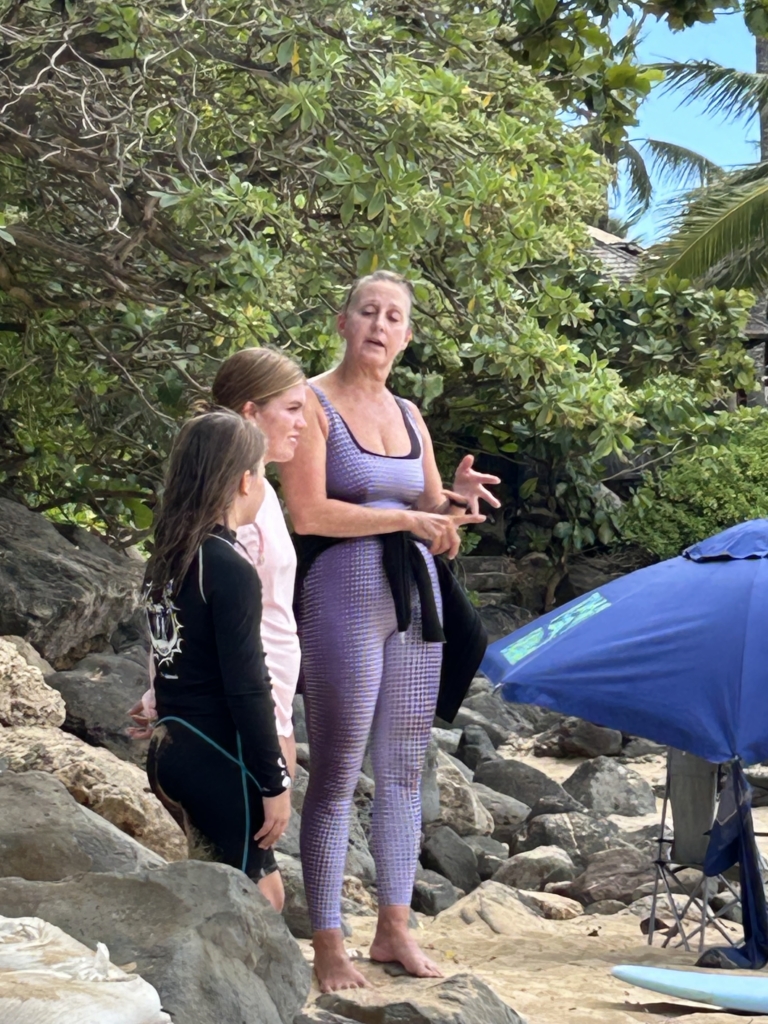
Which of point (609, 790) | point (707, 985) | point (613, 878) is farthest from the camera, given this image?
point (609, 790)

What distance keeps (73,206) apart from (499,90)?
2471 millimetres

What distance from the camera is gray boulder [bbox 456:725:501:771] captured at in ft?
32.8

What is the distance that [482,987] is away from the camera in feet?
11.5

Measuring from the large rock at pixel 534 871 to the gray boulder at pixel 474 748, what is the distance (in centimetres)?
295

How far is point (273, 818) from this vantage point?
10.0 feet

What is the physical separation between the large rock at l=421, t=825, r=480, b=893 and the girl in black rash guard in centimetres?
353

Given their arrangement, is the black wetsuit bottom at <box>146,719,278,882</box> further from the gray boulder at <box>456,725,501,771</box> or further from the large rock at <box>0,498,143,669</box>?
the gray boulder at <box>456,725,501,771</box>

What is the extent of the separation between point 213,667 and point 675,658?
7.95 feet

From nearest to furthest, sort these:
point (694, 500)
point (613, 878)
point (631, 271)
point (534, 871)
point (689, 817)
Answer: point (689, 817) → point (613, 878) → point (534, 871) → point (694, 500) → point (631, 271)

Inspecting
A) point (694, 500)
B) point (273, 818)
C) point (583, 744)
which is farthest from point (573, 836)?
point (694, 500)

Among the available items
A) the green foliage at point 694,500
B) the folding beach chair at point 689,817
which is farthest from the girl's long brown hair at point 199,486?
the green foliage at point 694,500

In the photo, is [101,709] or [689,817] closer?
[689,817]

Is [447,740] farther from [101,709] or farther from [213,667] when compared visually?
[213,667]

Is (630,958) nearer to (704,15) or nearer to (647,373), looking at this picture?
(704,15)
